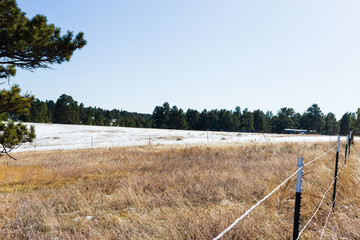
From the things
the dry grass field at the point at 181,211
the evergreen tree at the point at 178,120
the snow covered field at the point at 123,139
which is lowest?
the snow covered field at the point at 123,139

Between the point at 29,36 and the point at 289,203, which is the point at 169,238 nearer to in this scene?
the point at 289,203

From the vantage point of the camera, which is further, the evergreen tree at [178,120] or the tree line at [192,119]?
the evergreen tree at [178,120]

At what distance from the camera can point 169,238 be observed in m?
3.44

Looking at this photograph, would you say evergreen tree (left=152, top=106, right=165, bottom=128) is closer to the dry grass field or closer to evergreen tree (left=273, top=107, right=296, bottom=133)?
evergreen tree (left=273, top=107, right=296, bottom=133)

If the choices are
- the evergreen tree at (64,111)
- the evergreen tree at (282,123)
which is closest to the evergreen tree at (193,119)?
the evergreen tree at (282,123)

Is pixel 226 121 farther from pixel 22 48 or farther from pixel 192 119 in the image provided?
pixel 22 48

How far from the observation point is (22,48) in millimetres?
7426

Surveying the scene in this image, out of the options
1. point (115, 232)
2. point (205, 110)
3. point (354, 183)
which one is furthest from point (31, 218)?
point (205, 110)

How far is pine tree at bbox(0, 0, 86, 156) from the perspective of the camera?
7379mm

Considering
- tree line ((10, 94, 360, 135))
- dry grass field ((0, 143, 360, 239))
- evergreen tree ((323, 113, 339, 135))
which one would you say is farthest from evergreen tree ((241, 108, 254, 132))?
dry grass field ((0, 143, 360, 239))

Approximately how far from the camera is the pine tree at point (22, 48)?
24.2 feet

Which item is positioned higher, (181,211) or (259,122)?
(259,122)

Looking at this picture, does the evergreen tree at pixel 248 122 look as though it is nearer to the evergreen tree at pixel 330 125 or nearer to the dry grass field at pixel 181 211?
the evergreen tree at pixel 330 125

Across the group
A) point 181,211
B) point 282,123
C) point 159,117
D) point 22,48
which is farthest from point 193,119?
point 181,211
